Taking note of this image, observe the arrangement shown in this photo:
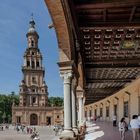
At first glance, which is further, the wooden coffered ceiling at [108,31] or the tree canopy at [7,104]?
the tree canopy at [7,104]

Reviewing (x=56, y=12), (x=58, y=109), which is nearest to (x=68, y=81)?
(x=56, y=12)

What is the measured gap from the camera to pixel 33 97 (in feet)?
288

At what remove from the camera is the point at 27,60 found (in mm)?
88688

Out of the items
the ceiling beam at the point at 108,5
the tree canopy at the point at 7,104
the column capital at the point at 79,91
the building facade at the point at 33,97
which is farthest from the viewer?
the tree canopy at the point at 7,104

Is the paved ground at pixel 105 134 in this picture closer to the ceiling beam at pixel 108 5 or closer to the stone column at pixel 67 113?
the stone column at pixel 67 113

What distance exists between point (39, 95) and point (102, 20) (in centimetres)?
7811

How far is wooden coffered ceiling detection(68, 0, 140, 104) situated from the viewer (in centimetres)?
887

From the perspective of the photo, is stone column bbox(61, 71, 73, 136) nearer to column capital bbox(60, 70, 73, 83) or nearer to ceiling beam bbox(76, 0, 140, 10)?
column capital bbox(60, 70, 73, 83)

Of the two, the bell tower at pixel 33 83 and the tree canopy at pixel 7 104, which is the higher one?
the bell tower at pixel 33 83

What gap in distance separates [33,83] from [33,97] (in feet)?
10.5

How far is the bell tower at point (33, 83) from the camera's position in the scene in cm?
8756

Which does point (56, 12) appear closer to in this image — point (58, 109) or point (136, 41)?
point (136, 41)

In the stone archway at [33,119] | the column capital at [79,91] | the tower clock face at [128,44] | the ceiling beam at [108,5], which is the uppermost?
the ceiling beam at [108,5]

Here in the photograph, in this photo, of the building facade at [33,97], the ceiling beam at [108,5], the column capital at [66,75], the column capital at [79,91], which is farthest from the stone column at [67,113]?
the building facade at [33,97]
